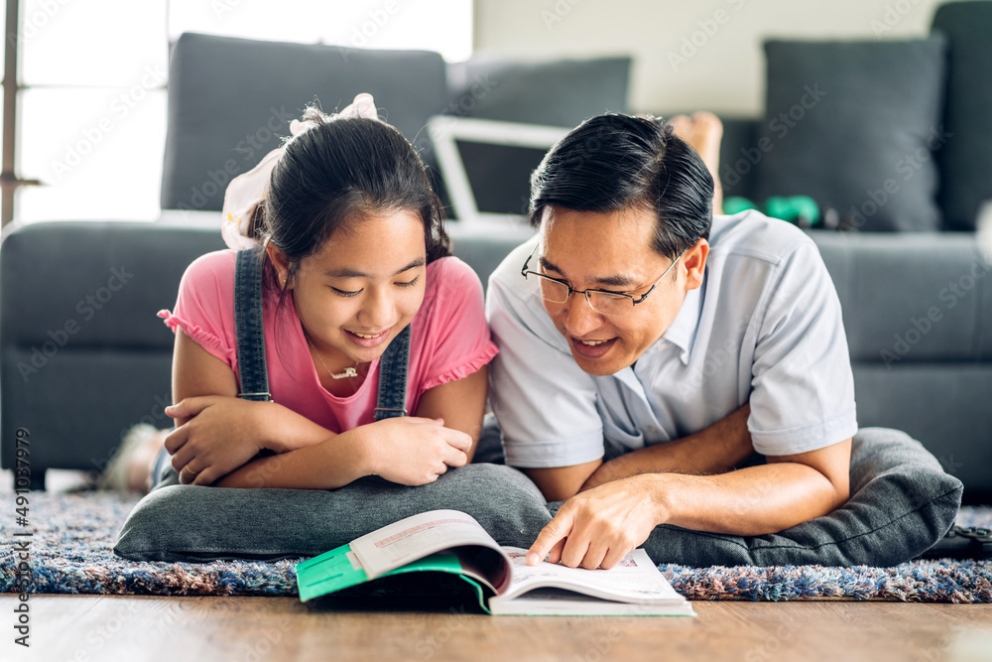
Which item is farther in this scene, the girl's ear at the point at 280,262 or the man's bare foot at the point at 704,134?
the man's bare foot at the point at 704,134

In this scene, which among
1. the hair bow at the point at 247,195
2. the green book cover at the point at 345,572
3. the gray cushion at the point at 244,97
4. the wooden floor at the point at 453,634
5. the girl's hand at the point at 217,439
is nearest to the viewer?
the wooden floor at the point at 453,634

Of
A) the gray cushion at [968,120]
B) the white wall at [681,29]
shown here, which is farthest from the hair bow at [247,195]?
the gray cushion at [968,120]

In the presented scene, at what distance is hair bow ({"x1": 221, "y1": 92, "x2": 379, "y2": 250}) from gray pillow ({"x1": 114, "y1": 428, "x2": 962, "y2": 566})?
42 cm

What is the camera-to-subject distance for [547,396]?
1315mm

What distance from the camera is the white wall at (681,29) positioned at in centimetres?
298

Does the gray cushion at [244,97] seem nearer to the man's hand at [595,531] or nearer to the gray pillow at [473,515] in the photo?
the gray pillow at [473,515]

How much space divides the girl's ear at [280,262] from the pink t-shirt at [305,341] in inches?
2.3

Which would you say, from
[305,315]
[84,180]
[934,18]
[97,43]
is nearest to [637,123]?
[305,315]

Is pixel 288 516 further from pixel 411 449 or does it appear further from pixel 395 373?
pixel 395 373

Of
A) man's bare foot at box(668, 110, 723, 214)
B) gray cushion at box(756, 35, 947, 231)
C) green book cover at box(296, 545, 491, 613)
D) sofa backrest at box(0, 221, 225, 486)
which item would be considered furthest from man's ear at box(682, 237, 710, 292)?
gray cushion at box(756, 35, 947, 231)

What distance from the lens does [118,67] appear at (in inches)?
130

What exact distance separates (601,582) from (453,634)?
0.61ft

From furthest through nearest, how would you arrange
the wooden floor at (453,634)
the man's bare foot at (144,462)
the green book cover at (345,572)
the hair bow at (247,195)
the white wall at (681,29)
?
the white wall at (681,29)
the man's bare foot at (144,462)
the hair bow at (247,195)
the green book cover at (345,572)
the wooden floor at (453,634)

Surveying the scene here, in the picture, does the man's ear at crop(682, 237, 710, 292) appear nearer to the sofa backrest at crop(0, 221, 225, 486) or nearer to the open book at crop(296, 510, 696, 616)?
the open book at crop(296, 510, 696, 616)
